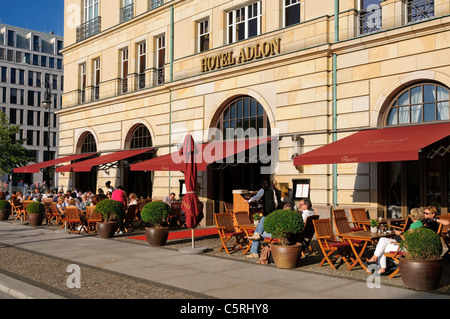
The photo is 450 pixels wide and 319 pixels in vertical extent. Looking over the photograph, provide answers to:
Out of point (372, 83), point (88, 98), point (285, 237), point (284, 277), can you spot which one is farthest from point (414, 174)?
point (88, 98)

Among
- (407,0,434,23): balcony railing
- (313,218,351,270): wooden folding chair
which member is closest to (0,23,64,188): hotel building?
(407,0,434,23): balcony railing

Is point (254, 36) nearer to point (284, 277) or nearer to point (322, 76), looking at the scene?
point (322, 76)

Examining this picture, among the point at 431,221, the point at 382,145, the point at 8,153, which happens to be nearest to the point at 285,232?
the point at 431,221

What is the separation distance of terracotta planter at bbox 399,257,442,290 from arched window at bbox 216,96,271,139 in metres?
9.38

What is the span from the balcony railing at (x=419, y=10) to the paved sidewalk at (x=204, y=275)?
828cm

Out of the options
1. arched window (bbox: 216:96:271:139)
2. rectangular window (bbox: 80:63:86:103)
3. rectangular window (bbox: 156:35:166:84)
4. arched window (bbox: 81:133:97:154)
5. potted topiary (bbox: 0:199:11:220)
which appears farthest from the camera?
rectangular window (bbox: 80:63:86:103)

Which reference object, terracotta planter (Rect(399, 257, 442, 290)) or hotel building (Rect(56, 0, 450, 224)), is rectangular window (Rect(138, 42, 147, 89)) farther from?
terracotta planter (Rect(399, 257, 442, 290))

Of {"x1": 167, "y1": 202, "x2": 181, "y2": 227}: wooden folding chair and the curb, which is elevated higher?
{"x1": 167, "y1": 202, "x2": 181, "y2": 227}: wooden folding chair

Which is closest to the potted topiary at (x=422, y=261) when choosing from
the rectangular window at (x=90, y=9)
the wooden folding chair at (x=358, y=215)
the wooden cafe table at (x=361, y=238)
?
the wooden cafe table at (x=361, y=238)

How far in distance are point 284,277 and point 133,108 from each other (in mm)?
15439

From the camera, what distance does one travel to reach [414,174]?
43.1 feet

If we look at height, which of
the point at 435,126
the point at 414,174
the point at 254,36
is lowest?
the point at 414,174

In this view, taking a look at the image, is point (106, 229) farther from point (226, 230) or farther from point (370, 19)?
point (370, 19)

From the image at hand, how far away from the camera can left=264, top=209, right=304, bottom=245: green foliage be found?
30.2 ft
